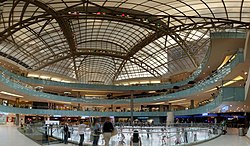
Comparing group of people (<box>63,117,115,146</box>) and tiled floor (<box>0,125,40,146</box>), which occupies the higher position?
group of people (<box>63,117,115,146</box>)

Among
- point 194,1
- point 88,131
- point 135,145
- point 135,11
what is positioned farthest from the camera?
point 135,11

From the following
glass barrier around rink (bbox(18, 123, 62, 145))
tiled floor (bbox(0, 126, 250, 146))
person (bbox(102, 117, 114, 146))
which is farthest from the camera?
glass barrier around rink (bbox(18, 123, 62, 145))

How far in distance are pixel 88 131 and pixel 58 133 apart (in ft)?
8.29

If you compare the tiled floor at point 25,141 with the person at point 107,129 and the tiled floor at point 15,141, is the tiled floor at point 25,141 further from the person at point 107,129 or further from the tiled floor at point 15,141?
the person at point 107,129

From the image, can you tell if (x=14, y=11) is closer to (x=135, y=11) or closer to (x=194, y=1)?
(x=135, y=11)

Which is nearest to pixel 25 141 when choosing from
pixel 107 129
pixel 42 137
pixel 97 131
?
pixel 42 137

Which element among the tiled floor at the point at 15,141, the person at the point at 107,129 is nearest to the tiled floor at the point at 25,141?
the tiled floor at the point at 15,141

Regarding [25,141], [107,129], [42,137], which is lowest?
[25,141]

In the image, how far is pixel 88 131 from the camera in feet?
60.1

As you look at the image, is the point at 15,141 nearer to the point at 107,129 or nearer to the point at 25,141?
the point at 25,141

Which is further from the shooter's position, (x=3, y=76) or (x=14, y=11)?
(x=14, y=11)

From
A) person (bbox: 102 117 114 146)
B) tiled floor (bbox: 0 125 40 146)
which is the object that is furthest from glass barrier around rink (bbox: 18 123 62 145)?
person (bbox: 102 117 114 146)

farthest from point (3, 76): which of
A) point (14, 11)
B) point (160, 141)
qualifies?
point (160, 141)

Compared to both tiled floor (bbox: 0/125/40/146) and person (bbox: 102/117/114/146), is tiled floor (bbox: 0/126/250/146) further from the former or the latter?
person (bbox: 102/117/114/146)
